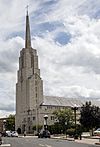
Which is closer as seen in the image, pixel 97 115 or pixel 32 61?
pixel 97 115

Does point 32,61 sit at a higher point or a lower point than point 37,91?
higher

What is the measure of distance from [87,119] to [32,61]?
268ft

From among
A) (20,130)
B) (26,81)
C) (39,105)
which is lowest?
(20,130)

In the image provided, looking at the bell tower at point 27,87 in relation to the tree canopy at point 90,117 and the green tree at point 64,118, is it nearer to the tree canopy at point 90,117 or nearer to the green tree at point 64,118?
the green tree at point 64,118

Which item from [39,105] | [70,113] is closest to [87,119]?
[70,113]

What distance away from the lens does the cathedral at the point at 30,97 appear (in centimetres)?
14782

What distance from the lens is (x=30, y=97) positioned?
151875 mm

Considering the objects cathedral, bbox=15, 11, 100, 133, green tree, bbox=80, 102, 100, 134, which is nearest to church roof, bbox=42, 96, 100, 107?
cathedral, bbox=15, 11, 100, 133

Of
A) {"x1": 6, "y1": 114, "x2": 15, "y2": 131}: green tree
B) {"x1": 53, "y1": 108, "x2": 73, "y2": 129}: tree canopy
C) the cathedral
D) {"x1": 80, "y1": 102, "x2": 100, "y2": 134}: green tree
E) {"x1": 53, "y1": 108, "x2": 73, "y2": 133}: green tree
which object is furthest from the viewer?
{"x1": 6, "y1": 114, "x2": 15, "y2": 131}: green tree

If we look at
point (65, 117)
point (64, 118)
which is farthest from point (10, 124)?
point (65, 117)

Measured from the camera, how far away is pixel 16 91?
533 feet

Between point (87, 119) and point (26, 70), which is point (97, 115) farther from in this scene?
point (26, 70)

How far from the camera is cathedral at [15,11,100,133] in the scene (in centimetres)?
14782

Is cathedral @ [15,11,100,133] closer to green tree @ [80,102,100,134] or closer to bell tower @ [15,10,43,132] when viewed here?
bell tower @ [15,10,43,132]
